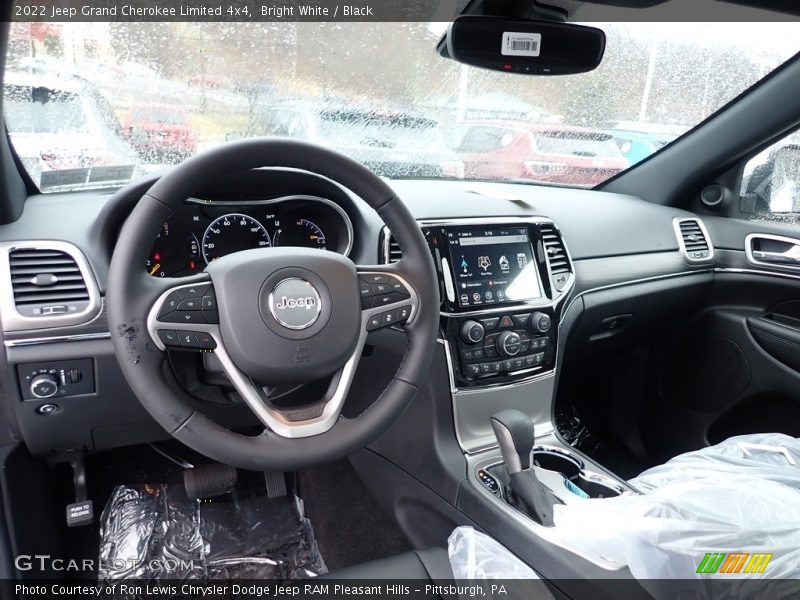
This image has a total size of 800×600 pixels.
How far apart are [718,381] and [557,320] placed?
0.96 meters

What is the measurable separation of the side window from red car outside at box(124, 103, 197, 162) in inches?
80.3

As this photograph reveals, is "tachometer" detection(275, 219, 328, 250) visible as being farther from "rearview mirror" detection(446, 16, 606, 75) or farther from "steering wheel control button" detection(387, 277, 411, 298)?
"rearview mirror" detection(446, 16, 606, 75)

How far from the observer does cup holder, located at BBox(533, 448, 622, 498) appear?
66.6 inches

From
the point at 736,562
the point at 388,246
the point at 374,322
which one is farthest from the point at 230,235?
the point at 736,562

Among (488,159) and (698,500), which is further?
(488,159)

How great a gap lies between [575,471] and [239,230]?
1.12 m

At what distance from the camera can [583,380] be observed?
2.56m

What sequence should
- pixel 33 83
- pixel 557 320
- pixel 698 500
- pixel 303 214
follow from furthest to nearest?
pixel 557 320, pixel 303 214, pixel 33 83, pixel 698 500

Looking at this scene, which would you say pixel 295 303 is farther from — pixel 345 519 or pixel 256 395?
pixel 345 519

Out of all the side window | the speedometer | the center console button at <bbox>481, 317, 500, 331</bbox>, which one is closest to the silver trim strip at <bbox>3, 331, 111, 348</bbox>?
the speedometer

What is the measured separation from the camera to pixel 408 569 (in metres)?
1.38

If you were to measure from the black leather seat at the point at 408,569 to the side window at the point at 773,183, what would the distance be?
194 centimetres

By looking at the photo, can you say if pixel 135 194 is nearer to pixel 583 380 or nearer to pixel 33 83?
pixel 33 83

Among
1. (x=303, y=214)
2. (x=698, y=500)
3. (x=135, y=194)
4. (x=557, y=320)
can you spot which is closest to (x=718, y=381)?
(x=557, y=320)
